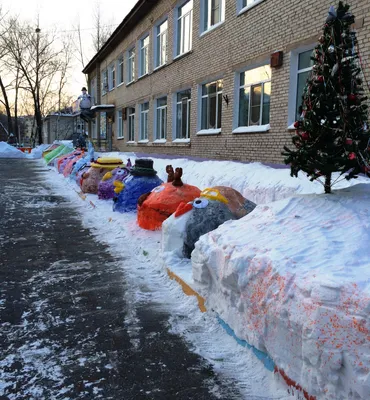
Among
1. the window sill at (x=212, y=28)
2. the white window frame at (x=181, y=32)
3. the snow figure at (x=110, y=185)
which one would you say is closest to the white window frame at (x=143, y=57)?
the white window frame at (x=181, y=32)

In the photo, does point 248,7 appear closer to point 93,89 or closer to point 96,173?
point 96,173

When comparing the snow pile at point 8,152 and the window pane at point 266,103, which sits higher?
the window pane at point 266,103

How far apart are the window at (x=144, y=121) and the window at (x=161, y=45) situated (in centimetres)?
234

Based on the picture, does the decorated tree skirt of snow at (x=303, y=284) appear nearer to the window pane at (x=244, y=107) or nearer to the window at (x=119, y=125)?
the window pane at (x=244, y=107)

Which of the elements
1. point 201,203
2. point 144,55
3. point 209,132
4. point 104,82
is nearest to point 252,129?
point 209,132

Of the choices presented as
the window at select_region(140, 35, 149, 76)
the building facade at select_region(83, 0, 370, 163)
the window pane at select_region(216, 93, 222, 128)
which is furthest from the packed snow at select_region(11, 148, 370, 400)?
the window at select_region(140, 35, 149, 76)

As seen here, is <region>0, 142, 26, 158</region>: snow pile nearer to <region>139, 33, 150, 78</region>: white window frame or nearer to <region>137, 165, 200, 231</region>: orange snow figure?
<region>139, 33, 150, 78</region>: white window frame

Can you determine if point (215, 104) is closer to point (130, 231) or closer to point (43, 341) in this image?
point (130, 231)

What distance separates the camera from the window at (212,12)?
1211cm

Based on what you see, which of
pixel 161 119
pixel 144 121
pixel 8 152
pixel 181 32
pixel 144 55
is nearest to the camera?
pixel 181 32

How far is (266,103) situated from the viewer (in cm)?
995

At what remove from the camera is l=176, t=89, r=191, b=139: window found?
14.6 metres

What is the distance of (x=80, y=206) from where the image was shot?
31.4ft

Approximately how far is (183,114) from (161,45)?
443 centimetres
